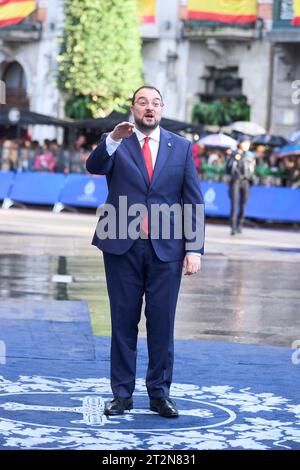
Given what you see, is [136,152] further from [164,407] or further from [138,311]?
[164,407]

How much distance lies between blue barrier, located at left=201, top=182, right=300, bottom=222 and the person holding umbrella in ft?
8.74

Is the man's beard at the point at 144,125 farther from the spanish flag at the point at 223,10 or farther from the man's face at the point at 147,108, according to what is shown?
the spanish flag at the point at 223,10

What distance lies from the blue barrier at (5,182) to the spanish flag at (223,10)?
8783 millimetres

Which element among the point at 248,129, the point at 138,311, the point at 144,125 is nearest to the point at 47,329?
the point at 138,311

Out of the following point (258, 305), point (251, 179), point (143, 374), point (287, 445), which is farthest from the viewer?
point (251, 179)

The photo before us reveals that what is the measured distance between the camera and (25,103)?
44.0 meters

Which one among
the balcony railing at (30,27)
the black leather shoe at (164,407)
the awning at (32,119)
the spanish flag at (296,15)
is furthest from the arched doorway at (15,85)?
the black leather shoe at (164,407)

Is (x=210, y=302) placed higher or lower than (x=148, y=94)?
lower

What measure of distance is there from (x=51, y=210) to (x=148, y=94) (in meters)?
25.5

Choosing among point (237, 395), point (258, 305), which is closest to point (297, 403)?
point (237, 395)

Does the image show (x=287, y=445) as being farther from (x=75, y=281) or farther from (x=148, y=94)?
(x=75, y=281)

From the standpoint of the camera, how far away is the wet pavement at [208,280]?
12.4m

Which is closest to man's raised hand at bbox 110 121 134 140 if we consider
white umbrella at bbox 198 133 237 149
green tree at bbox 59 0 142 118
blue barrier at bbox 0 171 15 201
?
white umbrella at bbox 198 133 237 149

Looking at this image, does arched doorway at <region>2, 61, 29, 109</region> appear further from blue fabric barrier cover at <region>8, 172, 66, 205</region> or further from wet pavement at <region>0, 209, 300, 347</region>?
wet pavement at <region>0, 209, 300, 347</region>
